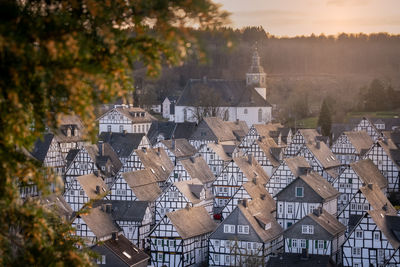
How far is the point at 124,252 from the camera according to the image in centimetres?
3241

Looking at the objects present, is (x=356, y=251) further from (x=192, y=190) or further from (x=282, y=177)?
Result: (x=192, y=190)

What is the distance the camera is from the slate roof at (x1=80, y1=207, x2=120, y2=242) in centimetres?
3472

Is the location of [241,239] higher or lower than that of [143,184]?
lower

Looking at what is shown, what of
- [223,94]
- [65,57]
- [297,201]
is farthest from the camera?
[223,94]

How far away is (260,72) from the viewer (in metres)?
90.8

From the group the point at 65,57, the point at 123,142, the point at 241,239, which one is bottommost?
the point at 241,239

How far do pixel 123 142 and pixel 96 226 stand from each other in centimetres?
2398

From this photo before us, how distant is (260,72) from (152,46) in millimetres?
83401

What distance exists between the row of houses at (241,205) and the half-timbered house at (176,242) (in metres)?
0.05

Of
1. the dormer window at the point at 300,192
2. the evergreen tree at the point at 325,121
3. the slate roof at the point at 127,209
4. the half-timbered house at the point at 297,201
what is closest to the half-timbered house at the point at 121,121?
the evergreen tree at the point at 325,121

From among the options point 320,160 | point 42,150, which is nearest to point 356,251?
point 320,160

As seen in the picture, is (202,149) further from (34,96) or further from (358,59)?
(358,59)

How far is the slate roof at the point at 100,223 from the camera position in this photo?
3472 cm

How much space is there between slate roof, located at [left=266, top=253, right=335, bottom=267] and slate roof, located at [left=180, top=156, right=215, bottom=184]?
47.2 feet
